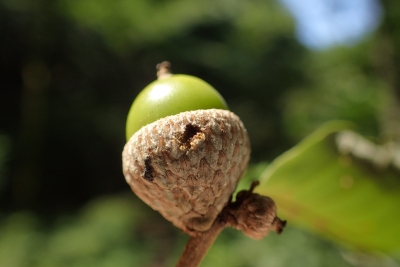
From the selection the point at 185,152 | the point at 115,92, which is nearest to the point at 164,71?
the point at 185,152

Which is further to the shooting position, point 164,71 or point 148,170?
point 164,71

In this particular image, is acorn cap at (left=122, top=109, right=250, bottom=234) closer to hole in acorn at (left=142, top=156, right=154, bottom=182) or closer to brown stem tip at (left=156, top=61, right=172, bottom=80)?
hole in acorn at (left=142, top=156, right=154, bottom=182)

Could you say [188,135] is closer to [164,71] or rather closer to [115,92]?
[164,71]

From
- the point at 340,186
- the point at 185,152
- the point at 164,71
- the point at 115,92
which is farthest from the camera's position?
Answer: the point at 115,92

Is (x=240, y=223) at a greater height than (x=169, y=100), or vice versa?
(x=169, y=100)

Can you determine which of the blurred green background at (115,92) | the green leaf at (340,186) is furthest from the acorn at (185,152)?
the blurred green background at (115,92)

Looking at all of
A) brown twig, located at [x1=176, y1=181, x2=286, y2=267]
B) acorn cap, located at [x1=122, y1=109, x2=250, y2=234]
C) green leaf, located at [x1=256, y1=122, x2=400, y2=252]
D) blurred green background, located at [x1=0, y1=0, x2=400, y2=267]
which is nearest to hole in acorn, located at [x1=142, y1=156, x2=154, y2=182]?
acorn cap, located at [x1=122, y1=109, x2=250, y2=234]
